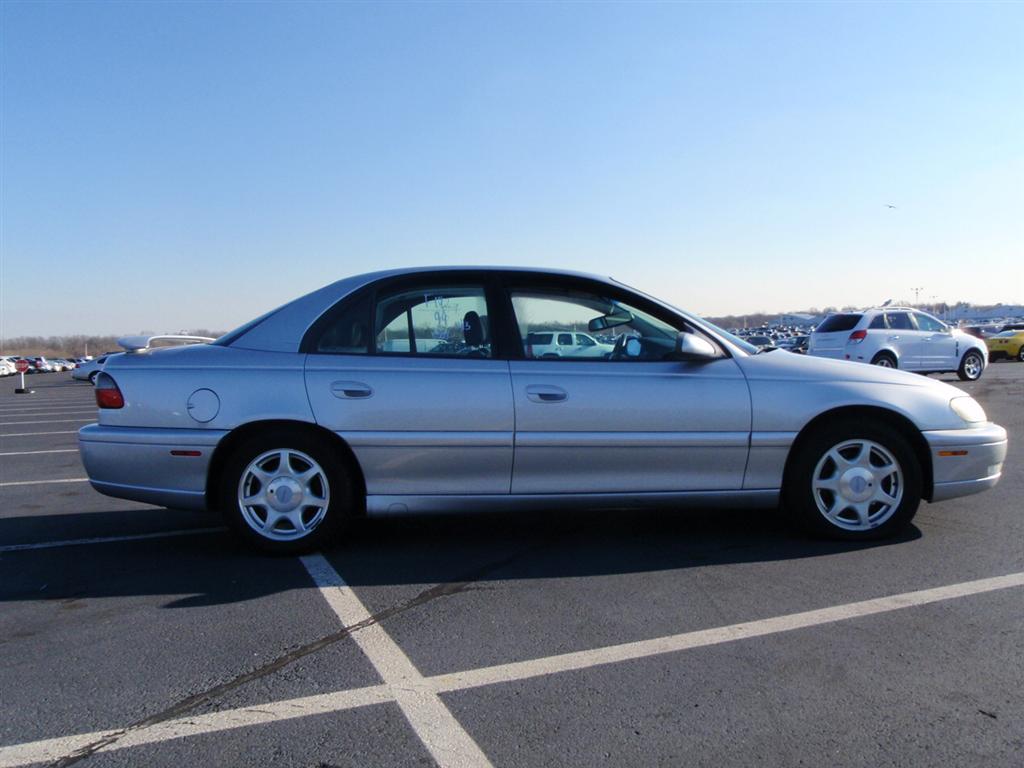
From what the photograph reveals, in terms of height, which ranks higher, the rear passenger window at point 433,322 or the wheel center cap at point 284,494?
the rear passenger window at point 433,322

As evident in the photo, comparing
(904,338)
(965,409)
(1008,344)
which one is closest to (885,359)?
(904,338)

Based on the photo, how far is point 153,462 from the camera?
4.49 metres

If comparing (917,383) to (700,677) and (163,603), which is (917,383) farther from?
(163,603)

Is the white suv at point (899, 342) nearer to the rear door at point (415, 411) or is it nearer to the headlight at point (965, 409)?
the headlight at point (965, 409)

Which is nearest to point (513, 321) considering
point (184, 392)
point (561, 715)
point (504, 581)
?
point (504, 581)

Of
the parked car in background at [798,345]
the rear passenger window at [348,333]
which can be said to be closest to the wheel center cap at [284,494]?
the rear passenger window at [348,333]

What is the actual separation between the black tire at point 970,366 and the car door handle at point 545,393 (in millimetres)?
17115

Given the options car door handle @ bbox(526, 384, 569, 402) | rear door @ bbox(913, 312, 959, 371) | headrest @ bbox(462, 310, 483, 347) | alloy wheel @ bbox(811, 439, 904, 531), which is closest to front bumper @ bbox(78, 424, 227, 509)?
headrest @ bbox(462, 310, 483, 347)

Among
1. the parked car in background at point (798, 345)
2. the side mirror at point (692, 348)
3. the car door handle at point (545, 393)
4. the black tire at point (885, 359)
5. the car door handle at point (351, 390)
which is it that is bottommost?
the parked car in background at point (798, 345)

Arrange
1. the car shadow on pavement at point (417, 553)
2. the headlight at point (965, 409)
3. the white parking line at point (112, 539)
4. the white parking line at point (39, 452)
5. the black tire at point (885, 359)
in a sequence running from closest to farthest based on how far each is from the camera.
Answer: the car shadow on pavement at point (417, 553) → the headlight at point (965, 409) → the white parking line at point (112, 539) → the white parking line at point (39, 452) → the black tire at point (885, 359)

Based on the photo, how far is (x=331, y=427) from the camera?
4469 millimetres

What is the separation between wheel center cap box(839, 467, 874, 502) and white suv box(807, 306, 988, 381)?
13479 millimetres

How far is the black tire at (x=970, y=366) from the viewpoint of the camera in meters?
18.7

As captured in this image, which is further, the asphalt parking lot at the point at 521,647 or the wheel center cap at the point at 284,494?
the wheel center cap at the point at 284,494
